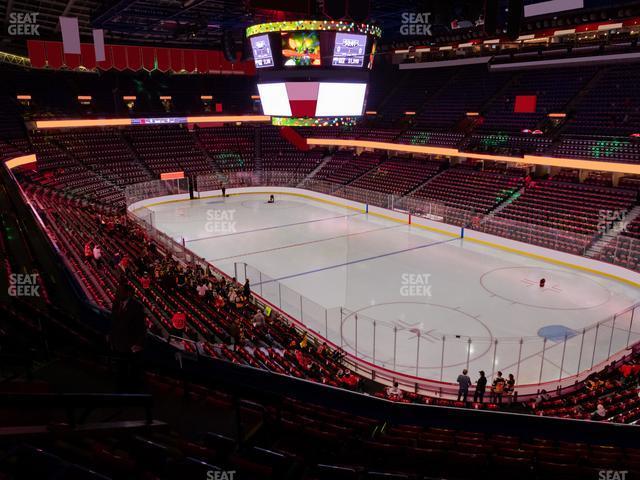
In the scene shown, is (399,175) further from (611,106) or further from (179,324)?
(179,324)

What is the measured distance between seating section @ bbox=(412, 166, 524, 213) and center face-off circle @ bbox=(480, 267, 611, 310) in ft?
24.2

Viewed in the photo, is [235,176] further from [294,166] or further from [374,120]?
[374,120]

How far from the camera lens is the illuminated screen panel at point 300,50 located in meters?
11.6

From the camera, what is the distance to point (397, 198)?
30453mm

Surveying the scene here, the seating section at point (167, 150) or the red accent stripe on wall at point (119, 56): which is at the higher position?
the red accent stripe on wall at point (119, 56)

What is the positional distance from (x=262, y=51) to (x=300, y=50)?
1155 mm

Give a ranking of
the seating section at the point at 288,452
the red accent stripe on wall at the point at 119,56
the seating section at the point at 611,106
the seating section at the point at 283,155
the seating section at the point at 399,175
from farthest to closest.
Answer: the seating section at the point at 283,155 → the seating section at the point at 399,175 → the red accent stripe on wall at the point at 119,56 → the seating section at the point at 611,106 → the seating section at the point at 288,452

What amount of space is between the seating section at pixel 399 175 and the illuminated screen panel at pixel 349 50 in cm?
2093

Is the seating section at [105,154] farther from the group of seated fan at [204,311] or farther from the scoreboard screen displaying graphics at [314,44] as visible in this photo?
the scoreboard screen displaying graphics at [314,44]

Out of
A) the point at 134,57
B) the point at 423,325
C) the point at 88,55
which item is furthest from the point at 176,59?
the point at 423,325

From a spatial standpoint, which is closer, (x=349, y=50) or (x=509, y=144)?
(x=349, y=50)

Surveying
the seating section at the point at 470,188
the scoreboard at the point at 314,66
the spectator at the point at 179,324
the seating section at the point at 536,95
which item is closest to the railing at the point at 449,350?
the spectator at the point at 179,324

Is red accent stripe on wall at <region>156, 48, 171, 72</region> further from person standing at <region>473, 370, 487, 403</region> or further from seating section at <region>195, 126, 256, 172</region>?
person standing at <region>473, 370, 487, 403</region>

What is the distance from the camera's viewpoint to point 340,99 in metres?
12.5
